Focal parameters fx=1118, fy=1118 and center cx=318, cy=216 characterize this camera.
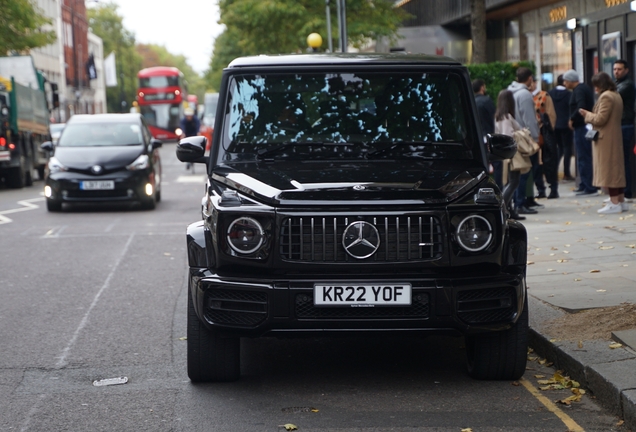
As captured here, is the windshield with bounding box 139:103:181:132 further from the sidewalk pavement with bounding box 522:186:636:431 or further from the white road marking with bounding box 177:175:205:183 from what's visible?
the sidewalk pavement with bounding box 522:186:636:431

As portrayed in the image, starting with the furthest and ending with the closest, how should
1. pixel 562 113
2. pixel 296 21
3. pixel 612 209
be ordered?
pixel 296 21, pixel 562 113, pixel 612 209

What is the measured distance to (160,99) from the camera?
219 feet

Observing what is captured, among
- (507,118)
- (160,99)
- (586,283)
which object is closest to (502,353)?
(586,283)

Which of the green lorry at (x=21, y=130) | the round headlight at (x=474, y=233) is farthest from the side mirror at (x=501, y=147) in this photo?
the green lorry at (x=21, y=130)

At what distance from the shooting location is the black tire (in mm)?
19344

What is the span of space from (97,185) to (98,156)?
2.03ft

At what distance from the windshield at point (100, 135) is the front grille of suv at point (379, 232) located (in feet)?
48.5

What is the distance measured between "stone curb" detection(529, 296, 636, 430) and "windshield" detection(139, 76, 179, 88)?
60955mm

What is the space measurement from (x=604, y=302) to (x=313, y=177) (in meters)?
2.83

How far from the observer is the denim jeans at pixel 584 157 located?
17953 mm

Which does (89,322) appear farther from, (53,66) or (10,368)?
(53,66)

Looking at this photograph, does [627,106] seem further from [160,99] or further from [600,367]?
[160,99]

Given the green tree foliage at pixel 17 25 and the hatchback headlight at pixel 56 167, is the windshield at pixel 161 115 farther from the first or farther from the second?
the hatchback headlight at pixel 56 167

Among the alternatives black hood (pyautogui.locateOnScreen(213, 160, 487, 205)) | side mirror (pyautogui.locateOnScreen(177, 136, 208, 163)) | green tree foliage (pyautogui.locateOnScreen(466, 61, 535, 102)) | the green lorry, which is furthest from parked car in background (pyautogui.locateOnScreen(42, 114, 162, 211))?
black hood (pyautogui.locateOnScreen(213, 160, 487, 205))
